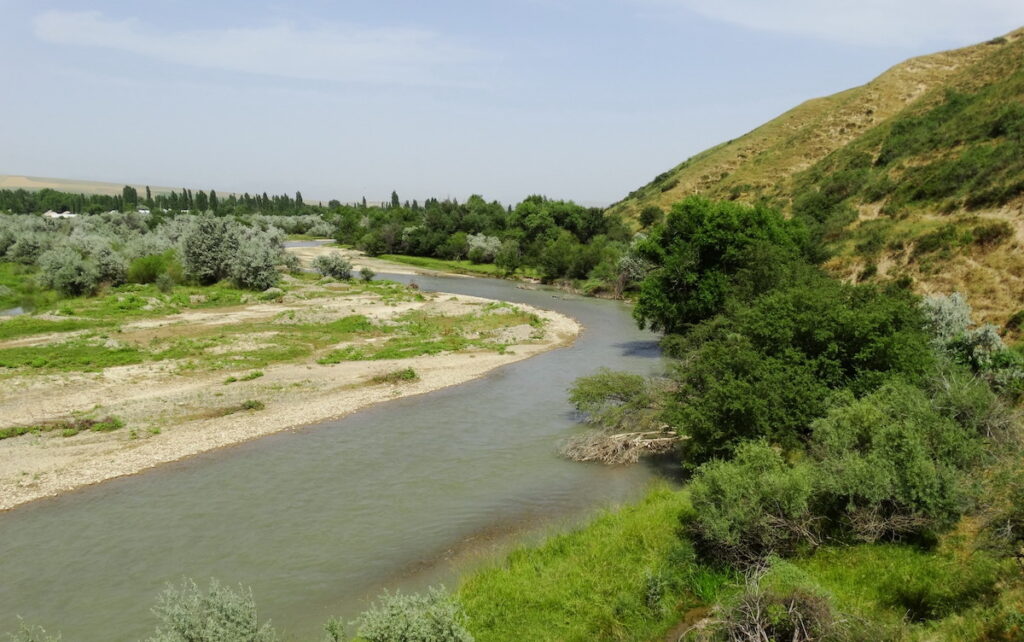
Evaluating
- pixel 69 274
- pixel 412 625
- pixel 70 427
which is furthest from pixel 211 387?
pixel 69 274

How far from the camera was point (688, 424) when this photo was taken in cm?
2086

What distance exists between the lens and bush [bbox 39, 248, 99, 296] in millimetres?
61344

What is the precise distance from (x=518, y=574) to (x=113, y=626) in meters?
9.87

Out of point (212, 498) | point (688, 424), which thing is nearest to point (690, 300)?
point (688, 424)

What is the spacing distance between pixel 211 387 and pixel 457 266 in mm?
71815

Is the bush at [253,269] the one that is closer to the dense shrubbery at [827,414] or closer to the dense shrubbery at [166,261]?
the dense shrubbery at [166,261]

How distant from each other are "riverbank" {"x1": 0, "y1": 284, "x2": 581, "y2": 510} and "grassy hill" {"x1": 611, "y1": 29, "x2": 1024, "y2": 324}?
2473 cm

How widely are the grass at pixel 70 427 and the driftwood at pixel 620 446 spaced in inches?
810


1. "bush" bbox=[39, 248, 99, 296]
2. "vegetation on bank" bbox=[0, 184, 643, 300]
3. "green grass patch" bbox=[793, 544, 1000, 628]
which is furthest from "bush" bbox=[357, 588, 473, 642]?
"bush" bbox=[39, 248, 99, 296]

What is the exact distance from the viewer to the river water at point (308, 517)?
15922 millimetres

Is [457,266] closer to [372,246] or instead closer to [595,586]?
[372,246]

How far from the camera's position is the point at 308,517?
20.1 meters

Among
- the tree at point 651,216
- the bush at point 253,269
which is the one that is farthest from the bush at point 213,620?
the tree at point 651,216

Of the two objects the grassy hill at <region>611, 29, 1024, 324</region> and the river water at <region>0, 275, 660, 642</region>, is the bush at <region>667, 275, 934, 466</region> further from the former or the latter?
the grassy hill at <region>611, 29, 1024, 324</region>
